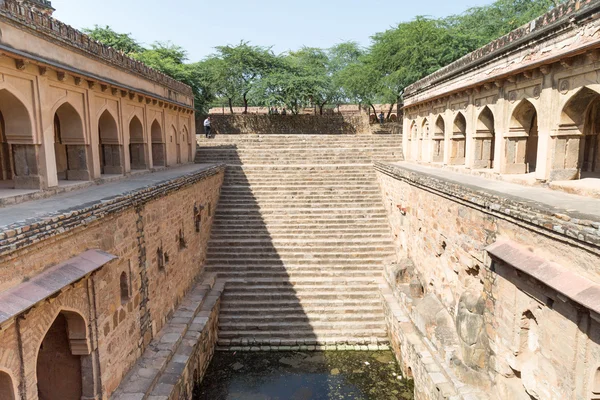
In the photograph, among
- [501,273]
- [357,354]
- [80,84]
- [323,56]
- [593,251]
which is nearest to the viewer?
[593,251]

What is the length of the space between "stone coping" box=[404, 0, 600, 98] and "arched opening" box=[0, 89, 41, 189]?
26.7 ft

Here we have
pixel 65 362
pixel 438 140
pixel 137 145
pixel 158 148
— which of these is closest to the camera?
pixel 65 362

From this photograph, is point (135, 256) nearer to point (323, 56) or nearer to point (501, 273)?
A: point (501, 273)

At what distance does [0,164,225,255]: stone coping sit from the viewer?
3896 mm

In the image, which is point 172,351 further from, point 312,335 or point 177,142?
point 177,142

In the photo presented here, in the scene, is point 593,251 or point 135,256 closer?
point 593,251

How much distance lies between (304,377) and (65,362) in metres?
4.34

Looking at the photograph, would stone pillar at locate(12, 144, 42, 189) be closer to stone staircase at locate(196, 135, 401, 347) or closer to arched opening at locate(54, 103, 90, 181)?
arched opening at locate(54, 103, 90, 181)

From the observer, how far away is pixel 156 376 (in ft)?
20.5

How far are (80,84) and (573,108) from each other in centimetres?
833

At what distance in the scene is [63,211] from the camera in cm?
491

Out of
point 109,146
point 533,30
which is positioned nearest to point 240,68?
point 109,146

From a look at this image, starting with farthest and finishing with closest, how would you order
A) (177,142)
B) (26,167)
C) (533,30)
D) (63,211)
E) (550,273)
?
(177,142), (533,30), (26,167), (63,211), (550,273)

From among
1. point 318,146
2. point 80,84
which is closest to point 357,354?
point 80,84
